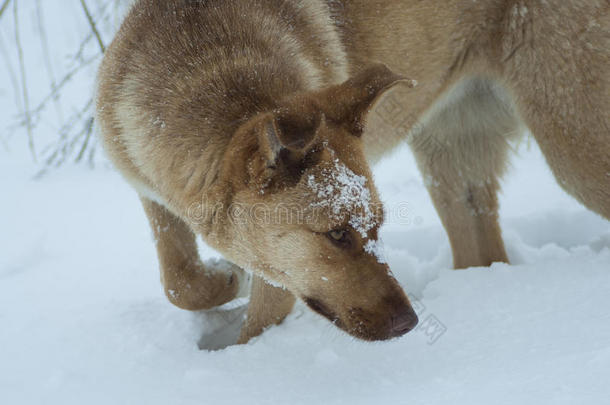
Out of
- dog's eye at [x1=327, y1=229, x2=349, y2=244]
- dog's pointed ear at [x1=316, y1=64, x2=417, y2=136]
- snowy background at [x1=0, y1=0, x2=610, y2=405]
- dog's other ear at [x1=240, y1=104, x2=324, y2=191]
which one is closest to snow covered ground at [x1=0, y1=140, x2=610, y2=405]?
snowy background at [x1=0, y1=0, x2=610, y2=405]

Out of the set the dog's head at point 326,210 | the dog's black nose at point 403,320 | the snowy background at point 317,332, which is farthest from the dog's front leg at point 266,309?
the dog's black nose at point 403,320

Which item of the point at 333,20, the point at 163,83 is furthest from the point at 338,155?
the point at 333,20

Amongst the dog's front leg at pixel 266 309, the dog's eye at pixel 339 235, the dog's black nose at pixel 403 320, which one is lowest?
the dog's front leg at pixel 266 309

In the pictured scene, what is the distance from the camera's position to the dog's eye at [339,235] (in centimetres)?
194

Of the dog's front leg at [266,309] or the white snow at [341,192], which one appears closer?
the white snow at [341,192]

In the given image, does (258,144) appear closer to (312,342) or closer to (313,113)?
(313,113)

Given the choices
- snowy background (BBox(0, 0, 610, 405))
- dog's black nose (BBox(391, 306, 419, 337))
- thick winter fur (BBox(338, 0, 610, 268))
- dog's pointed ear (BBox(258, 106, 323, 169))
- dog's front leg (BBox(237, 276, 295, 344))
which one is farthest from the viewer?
dog's front leg (BBox(237, 276, 295, 344))

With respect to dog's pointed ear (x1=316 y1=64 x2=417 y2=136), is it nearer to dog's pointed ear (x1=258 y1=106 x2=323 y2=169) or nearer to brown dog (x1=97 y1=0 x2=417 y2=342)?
brown dog (x1=97 y1=0 x2=417 y2=342)

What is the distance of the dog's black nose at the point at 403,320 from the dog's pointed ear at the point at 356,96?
0.69 metres

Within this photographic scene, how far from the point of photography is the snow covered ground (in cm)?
183

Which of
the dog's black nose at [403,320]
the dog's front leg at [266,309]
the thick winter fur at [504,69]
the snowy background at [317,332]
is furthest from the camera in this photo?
the dog's front leg at [266,309]

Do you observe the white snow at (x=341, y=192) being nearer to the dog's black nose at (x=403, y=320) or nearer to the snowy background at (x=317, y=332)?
the dog's black nose at (x=403, y=320)

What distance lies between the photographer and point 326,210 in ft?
6.25

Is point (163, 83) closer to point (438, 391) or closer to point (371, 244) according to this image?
point (371, 244)
